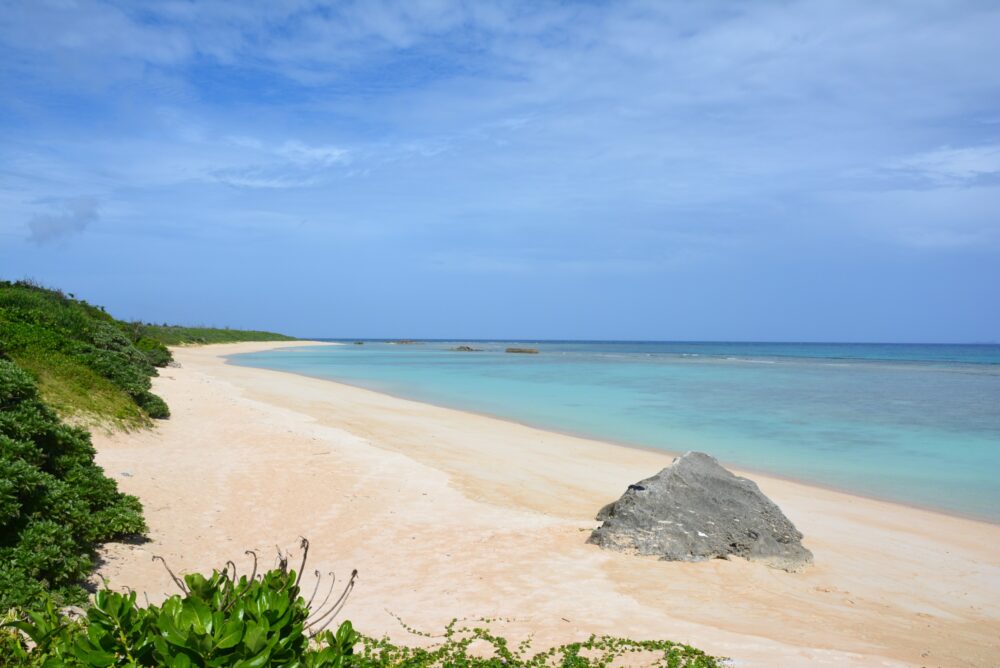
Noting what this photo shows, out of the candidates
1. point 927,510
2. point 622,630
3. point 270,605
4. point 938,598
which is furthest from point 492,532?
point 927,510

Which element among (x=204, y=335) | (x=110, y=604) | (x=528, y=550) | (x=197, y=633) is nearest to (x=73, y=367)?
(x=528, y=550)

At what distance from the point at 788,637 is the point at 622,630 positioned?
1442 mm

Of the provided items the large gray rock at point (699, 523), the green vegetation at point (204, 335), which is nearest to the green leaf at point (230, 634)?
the large gray rock at point (699, 523)

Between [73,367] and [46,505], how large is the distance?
863 centimetres

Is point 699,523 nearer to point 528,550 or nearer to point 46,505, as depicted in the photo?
point 528,550

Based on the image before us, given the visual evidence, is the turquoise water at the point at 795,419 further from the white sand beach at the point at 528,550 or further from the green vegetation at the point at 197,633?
the green vegetation at the point at 197,633

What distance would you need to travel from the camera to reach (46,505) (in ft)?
19.7

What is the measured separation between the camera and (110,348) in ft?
58.9

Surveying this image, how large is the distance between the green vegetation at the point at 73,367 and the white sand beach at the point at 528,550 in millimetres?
576

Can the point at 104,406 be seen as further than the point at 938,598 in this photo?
Yes

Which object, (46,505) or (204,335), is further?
(204,335)

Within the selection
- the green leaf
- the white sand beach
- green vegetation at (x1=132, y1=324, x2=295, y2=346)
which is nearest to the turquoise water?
the white sand beach

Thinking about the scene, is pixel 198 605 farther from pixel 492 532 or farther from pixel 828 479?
pixel 828 479

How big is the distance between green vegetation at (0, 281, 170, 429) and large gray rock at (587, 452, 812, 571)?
922 cm
